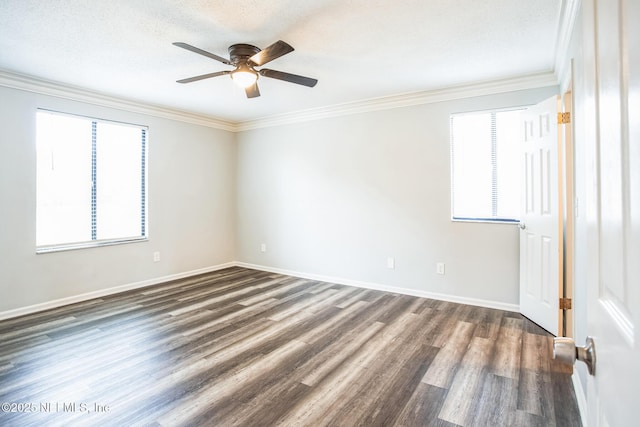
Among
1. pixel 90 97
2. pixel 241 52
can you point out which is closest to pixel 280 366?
pixel 241 52

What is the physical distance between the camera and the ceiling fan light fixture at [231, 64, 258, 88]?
2.74 metres

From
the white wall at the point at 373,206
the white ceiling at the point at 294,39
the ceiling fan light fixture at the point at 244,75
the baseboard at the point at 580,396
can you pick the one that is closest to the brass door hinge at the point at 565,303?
the baseboard at the point at 580,396

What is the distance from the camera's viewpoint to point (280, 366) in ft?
7.94

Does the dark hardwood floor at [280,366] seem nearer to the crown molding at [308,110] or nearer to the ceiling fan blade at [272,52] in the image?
the ceiling fan blade at [272,52]

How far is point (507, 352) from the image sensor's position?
104 inches

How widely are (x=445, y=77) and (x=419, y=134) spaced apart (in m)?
0.73

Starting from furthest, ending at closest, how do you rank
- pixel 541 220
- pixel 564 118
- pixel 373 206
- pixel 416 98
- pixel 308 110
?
pixel 308 110
pixel 373 206
pixel 416 98
pixel 541 220
pixel 564 118

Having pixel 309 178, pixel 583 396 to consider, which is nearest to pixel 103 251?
pixel 309 178

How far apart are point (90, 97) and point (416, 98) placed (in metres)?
3.89

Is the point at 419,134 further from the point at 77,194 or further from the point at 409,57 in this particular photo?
the point at 77,194

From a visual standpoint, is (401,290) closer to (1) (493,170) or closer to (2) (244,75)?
(1) (493,170)

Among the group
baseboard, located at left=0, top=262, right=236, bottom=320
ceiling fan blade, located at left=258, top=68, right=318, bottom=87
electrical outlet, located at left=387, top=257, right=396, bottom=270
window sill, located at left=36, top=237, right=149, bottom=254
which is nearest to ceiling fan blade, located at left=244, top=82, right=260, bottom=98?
ceiling fan blade, located at left=258, top=68, right=318, bottom=87

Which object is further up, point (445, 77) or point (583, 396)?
point (445, 77)

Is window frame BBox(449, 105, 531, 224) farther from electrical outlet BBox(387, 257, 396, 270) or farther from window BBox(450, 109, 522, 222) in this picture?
electrical outlet BBox(387, 257, 396, 270)
